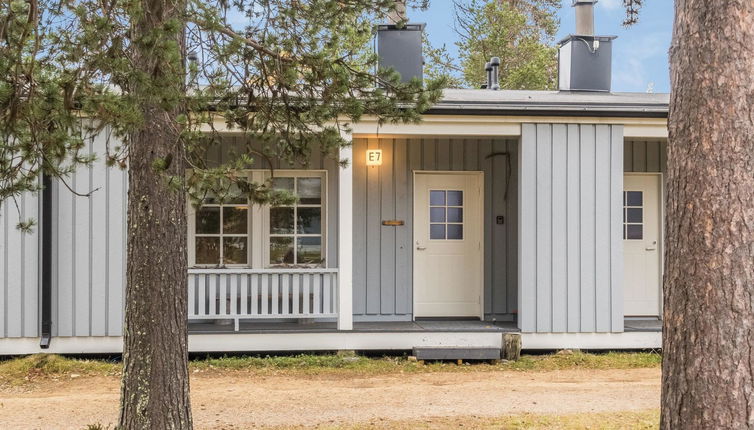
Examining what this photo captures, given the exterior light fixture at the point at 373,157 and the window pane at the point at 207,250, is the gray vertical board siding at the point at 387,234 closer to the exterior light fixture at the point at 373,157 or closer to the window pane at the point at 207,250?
the exterior light fixture at the point at 373,157

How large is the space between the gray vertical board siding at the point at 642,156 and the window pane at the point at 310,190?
4.00 metres

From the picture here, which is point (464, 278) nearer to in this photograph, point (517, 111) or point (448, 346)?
point (448, 346)

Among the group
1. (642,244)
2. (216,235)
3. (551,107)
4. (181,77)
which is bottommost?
(642,244)

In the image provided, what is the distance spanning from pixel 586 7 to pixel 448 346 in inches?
195

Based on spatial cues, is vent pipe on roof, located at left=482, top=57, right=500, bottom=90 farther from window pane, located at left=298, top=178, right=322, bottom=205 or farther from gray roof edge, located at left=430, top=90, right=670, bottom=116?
window pane, located at left=298, top=178, right=322, bottom=205

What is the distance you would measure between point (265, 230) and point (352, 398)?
9.85 ft

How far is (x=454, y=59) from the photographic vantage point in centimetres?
2117

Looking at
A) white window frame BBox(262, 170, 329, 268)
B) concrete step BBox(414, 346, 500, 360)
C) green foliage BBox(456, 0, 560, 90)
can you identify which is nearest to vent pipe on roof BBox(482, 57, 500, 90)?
white window frame BBox(262, 170, 329, 268)

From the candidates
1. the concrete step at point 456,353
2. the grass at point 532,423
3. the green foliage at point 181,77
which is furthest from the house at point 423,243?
the grass at point 532,423

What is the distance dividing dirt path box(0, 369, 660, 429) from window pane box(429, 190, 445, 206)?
2.48m

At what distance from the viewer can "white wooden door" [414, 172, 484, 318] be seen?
8562mm

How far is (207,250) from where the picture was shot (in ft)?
27.0

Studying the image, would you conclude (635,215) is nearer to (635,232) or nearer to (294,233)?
Answer: (635,232)

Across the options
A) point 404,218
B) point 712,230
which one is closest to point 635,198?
point 404,218
